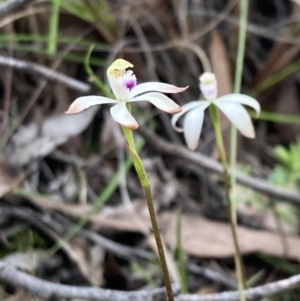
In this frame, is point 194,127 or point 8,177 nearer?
point 194,127

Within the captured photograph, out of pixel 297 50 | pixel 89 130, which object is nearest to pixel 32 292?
pixel 89 130

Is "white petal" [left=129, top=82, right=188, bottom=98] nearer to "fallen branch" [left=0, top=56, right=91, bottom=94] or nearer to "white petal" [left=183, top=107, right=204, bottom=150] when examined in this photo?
"white petal" [left=183, top=107, right=204, bottom=150]

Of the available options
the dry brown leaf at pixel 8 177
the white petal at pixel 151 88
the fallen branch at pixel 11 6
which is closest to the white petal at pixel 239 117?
the white petal at pixel 151 88

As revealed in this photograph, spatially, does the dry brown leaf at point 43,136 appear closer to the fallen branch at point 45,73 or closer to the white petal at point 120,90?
the fallen branch at point 45,73

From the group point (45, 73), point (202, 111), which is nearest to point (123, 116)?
point (202, 111)

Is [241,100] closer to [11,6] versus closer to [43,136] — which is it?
[11,6]

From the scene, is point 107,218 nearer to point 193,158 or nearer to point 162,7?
point 193,158

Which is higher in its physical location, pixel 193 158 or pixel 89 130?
pixel 89 130
